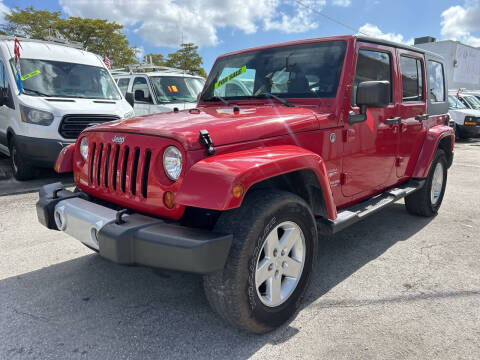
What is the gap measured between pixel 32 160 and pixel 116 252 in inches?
187

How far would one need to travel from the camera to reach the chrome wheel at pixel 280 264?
2236mm

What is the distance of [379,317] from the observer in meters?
2.51

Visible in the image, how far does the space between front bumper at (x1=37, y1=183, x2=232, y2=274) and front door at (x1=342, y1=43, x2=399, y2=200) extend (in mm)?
1542

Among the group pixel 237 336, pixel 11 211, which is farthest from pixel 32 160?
pixel 237 336

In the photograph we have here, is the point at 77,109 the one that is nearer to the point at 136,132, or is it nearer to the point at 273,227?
the point at 136,132

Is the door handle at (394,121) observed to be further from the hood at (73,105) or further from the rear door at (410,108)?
the hood at (73,105)

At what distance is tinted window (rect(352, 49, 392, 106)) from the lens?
3.12 m

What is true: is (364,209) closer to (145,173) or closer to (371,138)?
(371,138)


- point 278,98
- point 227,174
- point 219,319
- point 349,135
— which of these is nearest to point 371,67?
point 349,135

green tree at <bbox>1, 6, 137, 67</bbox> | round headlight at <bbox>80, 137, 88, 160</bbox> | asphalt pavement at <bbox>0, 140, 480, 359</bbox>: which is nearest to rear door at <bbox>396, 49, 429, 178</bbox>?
asphalt pavement at <bbox>0, 140, 480, 359</bbox>

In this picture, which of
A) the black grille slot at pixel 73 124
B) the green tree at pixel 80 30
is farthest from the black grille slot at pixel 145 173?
the green tree at pixel 80 30

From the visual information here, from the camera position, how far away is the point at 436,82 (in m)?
4.67

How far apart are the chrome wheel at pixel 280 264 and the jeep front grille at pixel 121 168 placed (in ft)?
2.63

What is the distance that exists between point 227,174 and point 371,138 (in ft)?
6.12
